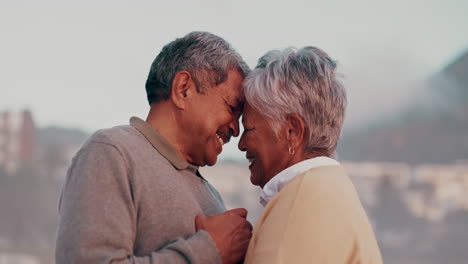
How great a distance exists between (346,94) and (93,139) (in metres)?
0.61

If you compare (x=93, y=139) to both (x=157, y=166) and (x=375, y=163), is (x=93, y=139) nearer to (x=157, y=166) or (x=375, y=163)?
(x=157, y=166)

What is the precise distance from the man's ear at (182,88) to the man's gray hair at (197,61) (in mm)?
10

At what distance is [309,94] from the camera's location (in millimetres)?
1632

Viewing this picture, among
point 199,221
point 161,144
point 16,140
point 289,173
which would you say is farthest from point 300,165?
point 16,140

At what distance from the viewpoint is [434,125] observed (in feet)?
189

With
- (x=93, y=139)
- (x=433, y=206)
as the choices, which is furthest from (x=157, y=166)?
(x=433, y=206)

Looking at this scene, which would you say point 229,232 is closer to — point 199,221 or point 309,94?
point 199,221

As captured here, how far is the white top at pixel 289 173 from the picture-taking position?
1628 mm

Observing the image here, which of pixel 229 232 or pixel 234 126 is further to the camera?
pixel 234 126

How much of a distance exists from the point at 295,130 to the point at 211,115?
300mm

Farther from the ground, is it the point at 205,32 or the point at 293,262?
the point at 205,32

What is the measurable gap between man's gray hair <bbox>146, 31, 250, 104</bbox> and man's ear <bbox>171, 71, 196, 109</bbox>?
1cm

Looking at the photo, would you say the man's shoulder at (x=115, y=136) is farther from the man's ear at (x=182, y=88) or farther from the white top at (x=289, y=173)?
the white top at (x=289, y=173)

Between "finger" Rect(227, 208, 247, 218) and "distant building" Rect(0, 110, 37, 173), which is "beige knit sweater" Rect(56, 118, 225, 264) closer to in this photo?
"finger" Rect(227, 208, 247, 218)
